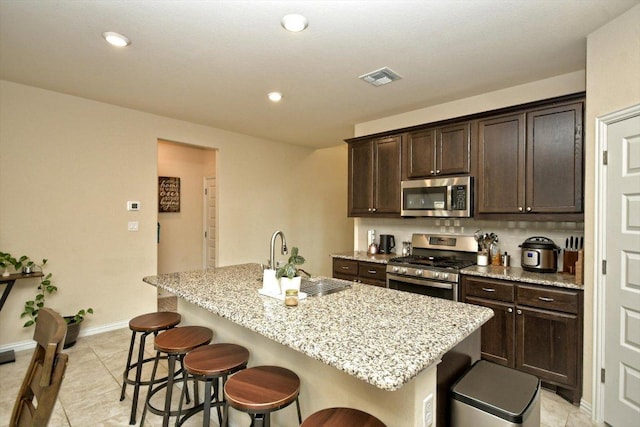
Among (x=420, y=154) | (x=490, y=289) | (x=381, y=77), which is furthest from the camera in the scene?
(x=420, y=154)

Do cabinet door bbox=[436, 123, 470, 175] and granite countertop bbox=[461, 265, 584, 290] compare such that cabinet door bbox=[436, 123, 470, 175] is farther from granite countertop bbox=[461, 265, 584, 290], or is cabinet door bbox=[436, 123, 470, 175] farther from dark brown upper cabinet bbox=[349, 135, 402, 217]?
granite countertop bbox=[461, 265, 584, 290]

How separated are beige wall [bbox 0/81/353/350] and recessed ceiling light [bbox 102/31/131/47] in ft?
5.73

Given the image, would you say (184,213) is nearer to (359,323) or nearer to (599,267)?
(359,323)

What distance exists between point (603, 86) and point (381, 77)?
1623mm

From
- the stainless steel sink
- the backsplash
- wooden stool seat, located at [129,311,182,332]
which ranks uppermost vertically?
the backsplash

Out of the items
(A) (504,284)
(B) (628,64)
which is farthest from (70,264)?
(B) (628,64)

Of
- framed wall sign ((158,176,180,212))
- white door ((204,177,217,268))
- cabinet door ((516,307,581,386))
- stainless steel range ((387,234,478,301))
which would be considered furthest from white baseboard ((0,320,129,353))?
cabinet door ((516,307,581,386))

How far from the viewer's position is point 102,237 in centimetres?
384

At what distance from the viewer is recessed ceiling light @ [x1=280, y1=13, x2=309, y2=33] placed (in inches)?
81.0

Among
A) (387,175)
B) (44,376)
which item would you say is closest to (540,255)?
(387,175)

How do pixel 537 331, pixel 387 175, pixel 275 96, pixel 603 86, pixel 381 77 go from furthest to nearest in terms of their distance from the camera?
pixel 387 175 < pixel 275 96 < pixel 381 77 < pixel 537 331 < pixel 603 86

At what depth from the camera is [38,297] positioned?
3.34 m

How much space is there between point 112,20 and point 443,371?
2848 mm

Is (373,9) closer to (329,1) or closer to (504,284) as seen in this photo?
(329,1)
